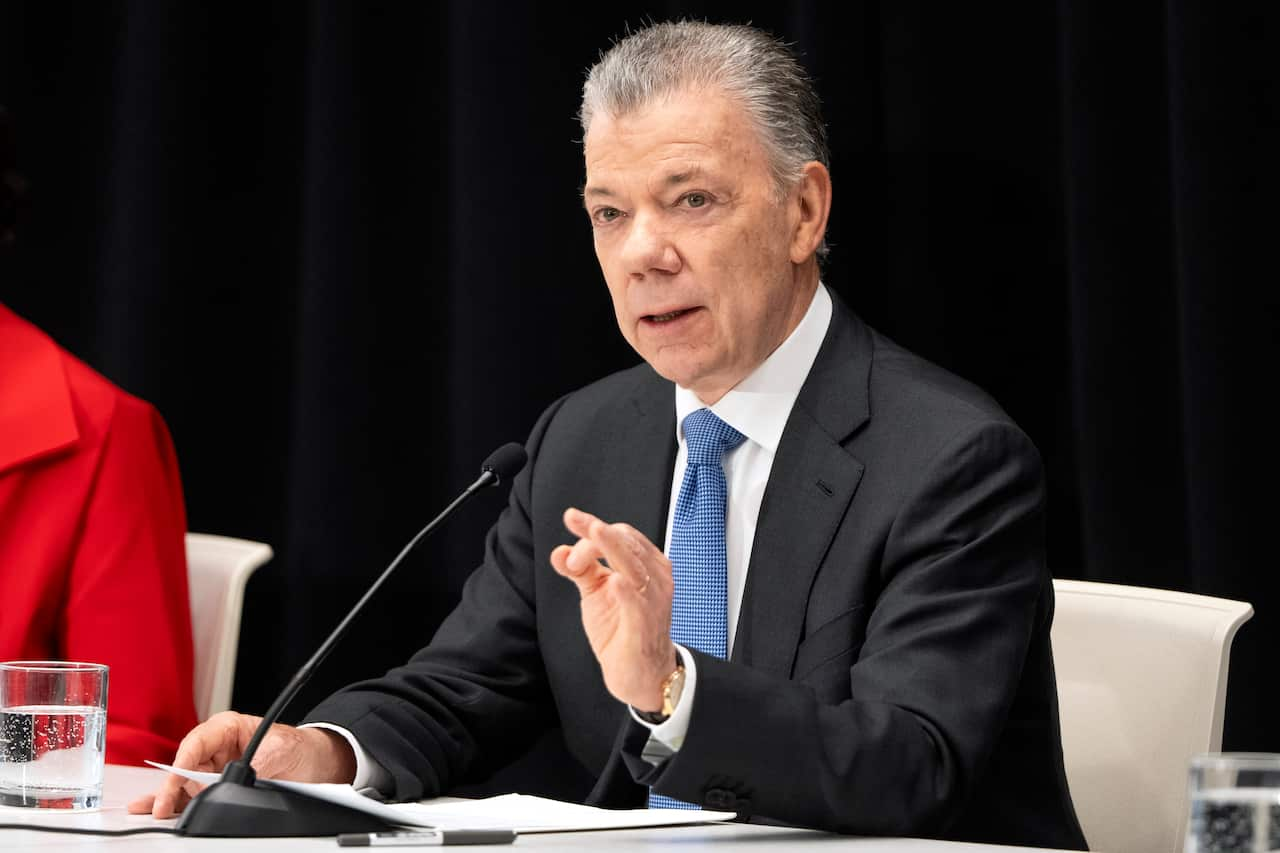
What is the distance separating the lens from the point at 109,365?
3072 mm

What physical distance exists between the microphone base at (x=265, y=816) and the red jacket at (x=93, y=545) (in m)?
0.89

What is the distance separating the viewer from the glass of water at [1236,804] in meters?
0.98

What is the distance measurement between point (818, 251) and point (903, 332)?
0.33m

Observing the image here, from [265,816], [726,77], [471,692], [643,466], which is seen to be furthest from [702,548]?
[265,816]

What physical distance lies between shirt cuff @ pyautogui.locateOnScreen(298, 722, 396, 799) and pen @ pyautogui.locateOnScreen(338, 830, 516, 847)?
395 mm

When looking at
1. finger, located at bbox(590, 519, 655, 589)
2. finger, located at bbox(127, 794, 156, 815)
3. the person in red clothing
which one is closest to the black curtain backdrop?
the person in red clothing

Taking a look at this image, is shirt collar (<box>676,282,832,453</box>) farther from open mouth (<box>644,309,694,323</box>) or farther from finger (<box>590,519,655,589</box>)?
finger (<box>590,519,655,589</box>)

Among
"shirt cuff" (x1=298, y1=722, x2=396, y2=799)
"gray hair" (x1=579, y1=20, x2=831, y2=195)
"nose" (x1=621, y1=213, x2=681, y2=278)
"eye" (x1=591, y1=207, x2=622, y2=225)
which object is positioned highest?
"gray hair" (x1=579, y1=20, x2=831, y2=195)

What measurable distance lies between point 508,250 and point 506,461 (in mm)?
Answer: 1149

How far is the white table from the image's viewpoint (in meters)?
1.32

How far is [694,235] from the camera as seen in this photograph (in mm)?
1973

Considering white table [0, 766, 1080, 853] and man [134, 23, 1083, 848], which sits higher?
man [134, 23, 1083, 848]

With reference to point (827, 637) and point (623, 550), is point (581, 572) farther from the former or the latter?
point (827, 637)

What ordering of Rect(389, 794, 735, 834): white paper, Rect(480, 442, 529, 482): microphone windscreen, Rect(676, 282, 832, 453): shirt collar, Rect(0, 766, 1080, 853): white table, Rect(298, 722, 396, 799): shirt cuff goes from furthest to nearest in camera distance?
Rect(676, 282, 832, 453): shirt collar
Rect(298, 722, 396, 799): shirt cuff
Rect(480, 442, 529, 482): microphone windscreen
Rect(389, 794, 735, 834): white paper
Rect(0, 766, 1080, 853): white table
